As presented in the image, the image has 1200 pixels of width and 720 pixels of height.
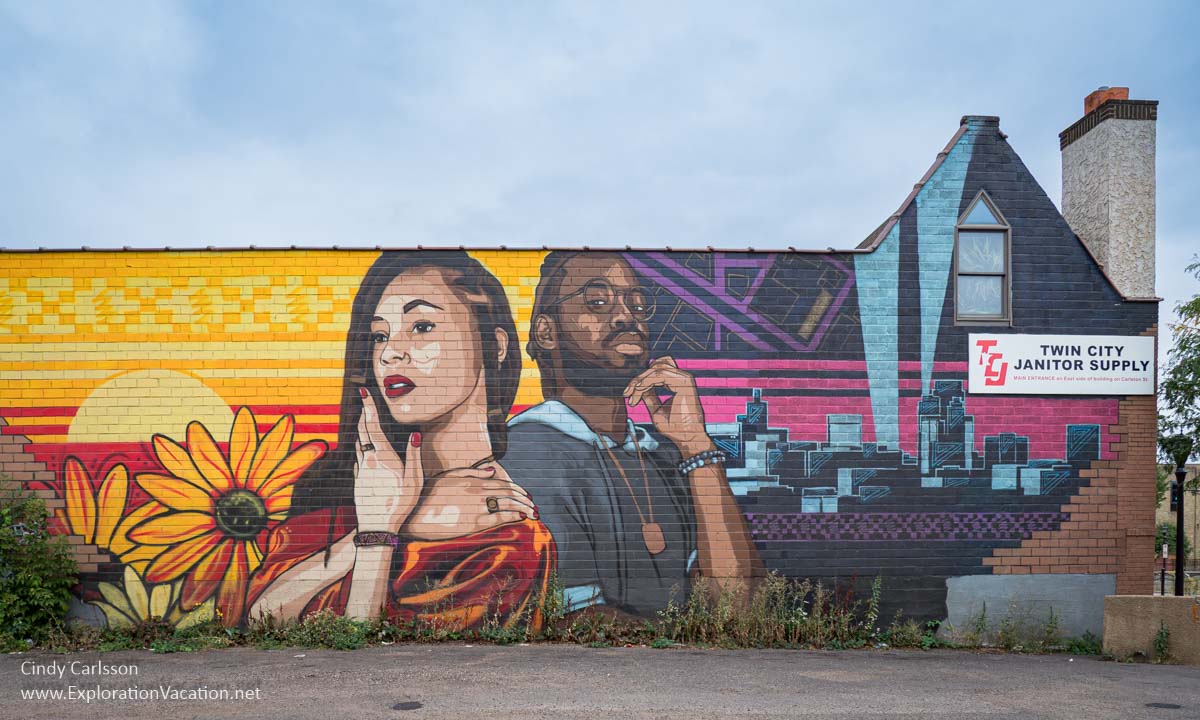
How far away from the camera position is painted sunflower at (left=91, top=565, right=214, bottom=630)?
9.32 metres

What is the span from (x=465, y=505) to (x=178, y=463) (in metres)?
3.40

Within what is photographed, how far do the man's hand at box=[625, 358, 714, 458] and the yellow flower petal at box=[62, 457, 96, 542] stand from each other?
637 cm

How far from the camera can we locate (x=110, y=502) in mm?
9453

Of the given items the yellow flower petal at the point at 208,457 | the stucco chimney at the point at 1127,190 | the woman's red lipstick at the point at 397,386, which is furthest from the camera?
the stucco chimney at the point at 1127,190

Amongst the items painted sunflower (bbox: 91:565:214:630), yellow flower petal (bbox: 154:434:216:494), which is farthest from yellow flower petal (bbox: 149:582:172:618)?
yellow flower petal (bbox: 154:434:216:494)

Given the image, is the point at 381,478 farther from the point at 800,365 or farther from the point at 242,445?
the point at 800,365

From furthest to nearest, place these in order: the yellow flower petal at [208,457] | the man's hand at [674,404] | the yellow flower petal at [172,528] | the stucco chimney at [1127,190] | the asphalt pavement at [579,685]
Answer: the stucco chimney at [1127,190], the man's hand at [674,404], the yellow flower petal at [208,457], the yellow flower petal at [172,528], the asphalt pavement at [579,685]

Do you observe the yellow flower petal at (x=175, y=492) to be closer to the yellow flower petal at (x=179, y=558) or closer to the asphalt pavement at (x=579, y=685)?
the yellow flower petal at (x=179, y=558)

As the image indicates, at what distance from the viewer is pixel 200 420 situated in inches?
377

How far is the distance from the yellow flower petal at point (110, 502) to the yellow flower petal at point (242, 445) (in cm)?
123

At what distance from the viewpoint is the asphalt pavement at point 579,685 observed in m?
6.98

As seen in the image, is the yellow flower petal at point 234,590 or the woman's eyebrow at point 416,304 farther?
the woman's eyebrow at point 416,304

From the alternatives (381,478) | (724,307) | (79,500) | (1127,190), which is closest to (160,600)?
(79,500)

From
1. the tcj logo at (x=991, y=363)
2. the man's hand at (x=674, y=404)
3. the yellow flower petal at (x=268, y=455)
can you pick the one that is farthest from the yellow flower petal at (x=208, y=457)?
the tcj logo at (x=991, y=363)
